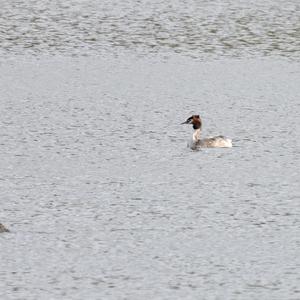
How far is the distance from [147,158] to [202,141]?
6.15ft

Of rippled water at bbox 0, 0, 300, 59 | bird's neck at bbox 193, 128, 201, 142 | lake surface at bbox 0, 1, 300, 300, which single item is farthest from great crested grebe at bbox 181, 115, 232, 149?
rippled water at bbox 0, 0, 300, 59

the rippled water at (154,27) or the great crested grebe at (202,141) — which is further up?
the great crested grebe at (202,141)

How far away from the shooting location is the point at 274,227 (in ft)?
51.8

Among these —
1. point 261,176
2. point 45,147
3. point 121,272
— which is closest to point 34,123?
point 45,147

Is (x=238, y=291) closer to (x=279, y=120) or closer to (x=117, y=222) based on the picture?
(x=117, y=222)

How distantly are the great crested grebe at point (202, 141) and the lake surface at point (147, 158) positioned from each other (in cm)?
19

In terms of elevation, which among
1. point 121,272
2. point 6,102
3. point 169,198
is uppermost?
point 121,272

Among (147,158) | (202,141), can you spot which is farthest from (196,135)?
(147,158)

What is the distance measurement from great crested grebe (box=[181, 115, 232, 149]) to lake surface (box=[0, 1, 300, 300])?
0.62 feet

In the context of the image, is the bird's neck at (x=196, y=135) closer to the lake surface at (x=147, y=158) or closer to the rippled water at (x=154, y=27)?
the lake surface at (x=147, y=158)

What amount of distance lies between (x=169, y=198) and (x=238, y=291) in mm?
4854

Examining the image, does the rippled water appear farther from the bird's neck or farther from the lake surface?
the bird's neck

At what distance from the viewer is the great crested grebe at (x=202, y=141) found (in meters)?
21.6

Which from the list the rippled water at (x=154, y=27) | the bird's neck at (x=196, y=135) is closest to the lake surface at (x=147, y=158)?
the rippled water at (x=154, y=27)
